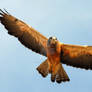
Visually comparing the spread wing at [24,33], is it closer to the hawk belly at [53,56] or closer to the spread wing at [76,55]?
the hawk belly at [53,56]

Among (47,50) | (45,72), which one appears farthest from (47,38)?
(45,72)

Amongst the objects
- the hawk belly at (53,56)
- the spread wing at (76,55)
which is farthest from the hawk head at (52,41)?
the spread wing at (76,55)

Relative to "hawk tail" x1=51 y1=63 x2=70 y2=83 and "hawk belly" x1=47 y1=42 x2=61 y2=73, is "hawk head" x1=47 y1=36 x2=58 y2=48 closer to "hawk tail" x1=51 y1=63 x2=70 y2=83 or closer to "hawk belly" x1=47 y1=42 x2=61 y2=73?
"hawk belly" x1=47 y1=42 x2=61 y2=73

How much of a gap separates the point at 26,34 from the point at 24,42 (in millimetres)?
383

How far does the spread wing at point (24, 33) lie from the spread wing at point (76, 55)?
850mm

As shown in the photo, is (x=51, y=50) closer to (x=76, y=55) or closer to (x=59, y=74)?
(x=59, y=74)

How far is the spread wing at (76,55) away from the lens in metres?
13.1

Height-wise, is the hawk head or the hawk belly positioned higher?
the hawk head

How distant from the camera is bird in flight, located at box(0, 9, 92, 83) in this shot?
1260 cm

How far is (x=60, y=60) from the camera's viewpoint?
13.1 metres

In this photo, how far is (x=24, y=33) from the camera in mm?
14102

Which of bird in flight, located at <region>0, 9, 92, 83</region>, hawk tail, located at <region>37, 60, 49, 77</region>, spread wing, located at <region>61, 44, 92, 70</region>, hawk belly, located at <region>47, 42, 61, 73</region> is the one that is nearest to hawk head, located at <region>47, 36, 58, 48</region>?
bird in flight, located at <region>0, 9, 92, 83</region>

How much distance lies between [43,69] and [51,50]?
31.0 inches

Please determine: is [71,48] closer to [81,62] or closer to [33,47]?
[81,62]
